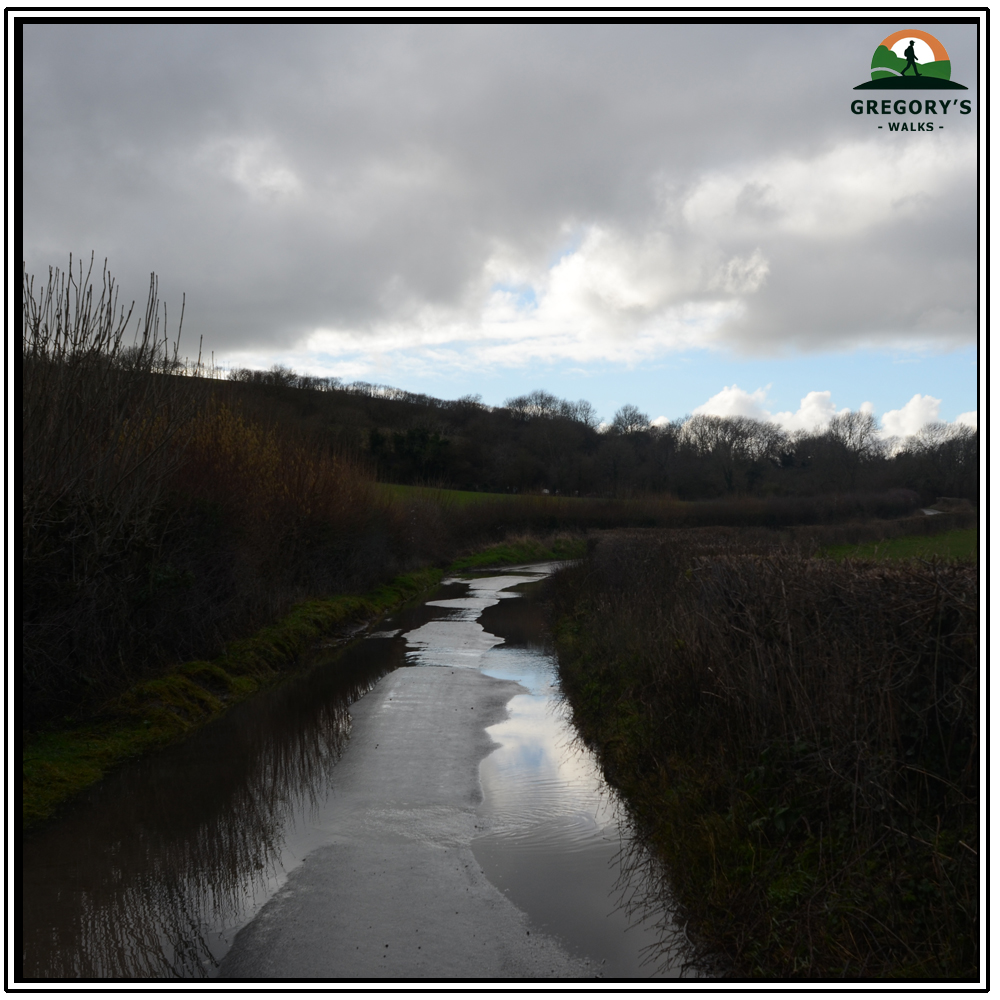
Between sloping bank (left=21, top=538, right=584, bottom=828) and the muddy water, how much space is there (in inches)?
12.0

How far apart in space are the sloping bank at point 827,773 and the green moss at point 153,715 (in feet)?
19.1

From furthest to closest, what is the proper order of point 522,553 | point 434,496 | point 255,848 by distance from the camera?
point 522,553 → point 434,496 → point 255,848

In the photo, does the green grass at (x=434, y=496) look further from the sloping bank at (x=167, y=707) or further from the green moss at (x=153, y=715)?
the green moss at (x=153, y=715)

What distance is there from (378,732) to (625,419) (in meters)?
94.6

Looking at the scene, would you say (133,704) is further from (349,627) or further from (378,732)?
(349,627)

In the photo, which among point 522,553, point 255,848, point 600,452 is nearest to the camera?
point 255,848

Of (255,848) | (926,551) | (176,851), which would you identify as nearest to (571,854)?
(255,848)

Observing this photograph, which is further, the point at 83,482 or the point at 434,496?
the point at 434,496

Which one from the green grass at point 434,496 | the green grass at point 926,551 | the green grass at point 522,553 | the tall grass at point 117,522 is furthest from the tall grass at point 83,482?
the green grass at point 522,553

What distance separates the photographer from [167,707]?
34.3 ft

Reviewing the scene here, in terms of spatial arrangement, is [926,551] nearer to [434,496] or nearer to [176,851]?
[176,851]

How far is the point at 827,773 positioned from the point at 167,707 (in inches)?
336

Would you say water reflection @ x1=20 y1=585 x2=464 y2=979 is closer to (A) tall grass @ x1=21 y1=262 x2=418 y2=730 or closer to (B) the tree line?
(A) tall grass @ x1=21 y1=262 x2=418 y2=730

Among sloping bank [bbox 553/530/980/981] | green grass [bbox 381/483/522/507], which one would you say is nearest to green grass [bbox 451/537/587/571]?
green grass [bbox 381/483/522/507]
